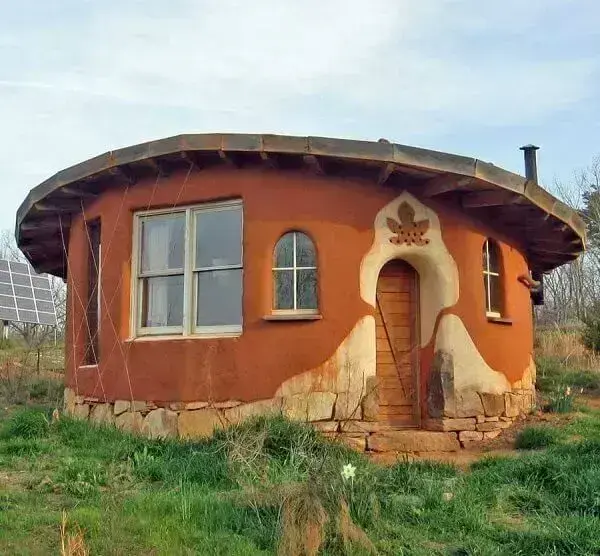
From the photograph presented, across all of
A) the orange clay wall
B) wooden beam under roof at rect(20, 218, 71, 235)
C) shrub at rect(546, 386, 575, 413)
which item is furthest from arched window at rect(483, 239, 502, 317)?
wooden beam under roof at rect(20, 218, 71, 235)

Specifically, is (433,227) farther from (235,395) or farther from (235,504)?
(235,504)

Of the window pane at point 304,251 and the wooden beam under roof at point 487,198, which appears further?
the wooden beam under roof at point 487,198

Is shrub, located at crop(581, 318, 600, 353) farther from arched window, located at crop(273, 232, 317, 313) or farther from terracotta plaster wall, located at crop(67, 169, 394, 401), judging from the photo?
arched window, located at crop(273, 232, 317, 313)

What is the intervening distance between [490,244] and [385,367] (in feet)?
8.06

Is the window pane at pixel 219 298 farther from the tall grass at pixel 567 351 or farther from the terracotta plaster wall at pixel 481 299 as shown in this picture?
the tall grass at pixel 567 351

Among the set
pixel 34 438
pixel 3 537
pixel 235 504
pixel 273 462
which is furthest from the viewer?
pixel 34 438

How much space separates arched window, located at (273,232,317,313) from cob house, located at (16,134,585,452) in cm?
2

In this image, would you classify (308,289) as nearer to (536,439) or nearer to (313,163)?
(313,163)

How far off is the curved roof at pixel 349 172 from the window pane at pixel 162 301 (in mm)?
1382

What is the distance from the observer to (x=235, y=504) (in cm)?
607

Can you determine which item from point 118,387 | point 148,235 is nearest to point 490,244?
point 148,235

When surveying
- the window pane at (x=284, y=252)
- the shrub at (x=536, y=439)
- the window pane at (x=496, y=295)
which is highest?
the window pane at (x=284, y=252)

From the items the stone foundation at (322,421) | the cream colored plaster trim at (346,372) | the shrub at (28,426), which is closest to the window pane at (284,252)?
the cream colored plaster trim at (346,372)

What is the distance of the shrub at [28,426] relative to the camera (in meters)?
9.45
